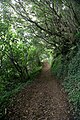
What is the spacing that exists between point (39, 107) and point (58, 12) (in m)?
8.65

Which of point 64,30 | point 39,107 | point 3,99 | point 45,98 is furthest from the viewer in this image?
point 64,30

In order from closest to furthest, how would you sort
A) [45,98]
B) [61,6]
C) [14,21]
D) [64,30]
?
[45,98]
[61,6]
[64,30]
[14,21]

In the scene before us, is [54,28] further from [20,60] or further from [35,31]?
[20,60]

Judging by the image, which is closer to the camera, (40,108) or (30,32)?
(40,108)

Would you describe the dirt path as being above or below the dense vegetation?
below

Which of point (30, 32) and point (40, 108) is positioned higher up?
point (30, 32)

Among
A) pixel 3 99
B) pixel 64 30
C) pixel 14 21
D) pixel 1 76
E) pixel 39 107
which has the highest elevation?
pixel 14 21

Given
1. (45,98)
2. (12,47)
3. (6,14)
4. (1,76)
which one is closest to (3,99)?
(45,98)

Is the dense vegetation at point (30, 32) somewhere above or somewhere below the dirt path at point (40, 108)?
above

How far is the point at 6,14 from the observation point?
47.0 feet

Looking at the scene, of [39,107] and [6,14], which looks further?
[6,14]

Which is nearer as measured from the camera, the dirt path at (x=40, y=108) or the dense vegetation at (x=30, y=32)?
the dirt path at (x=40, y=108)

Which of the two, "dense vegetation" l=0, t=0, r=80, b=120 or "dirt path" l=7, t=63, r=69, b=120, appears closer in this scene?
"dirt path" l=7, t=63, r=69, b=120

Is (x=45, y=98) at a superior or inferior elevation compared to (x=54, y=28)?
inferior
